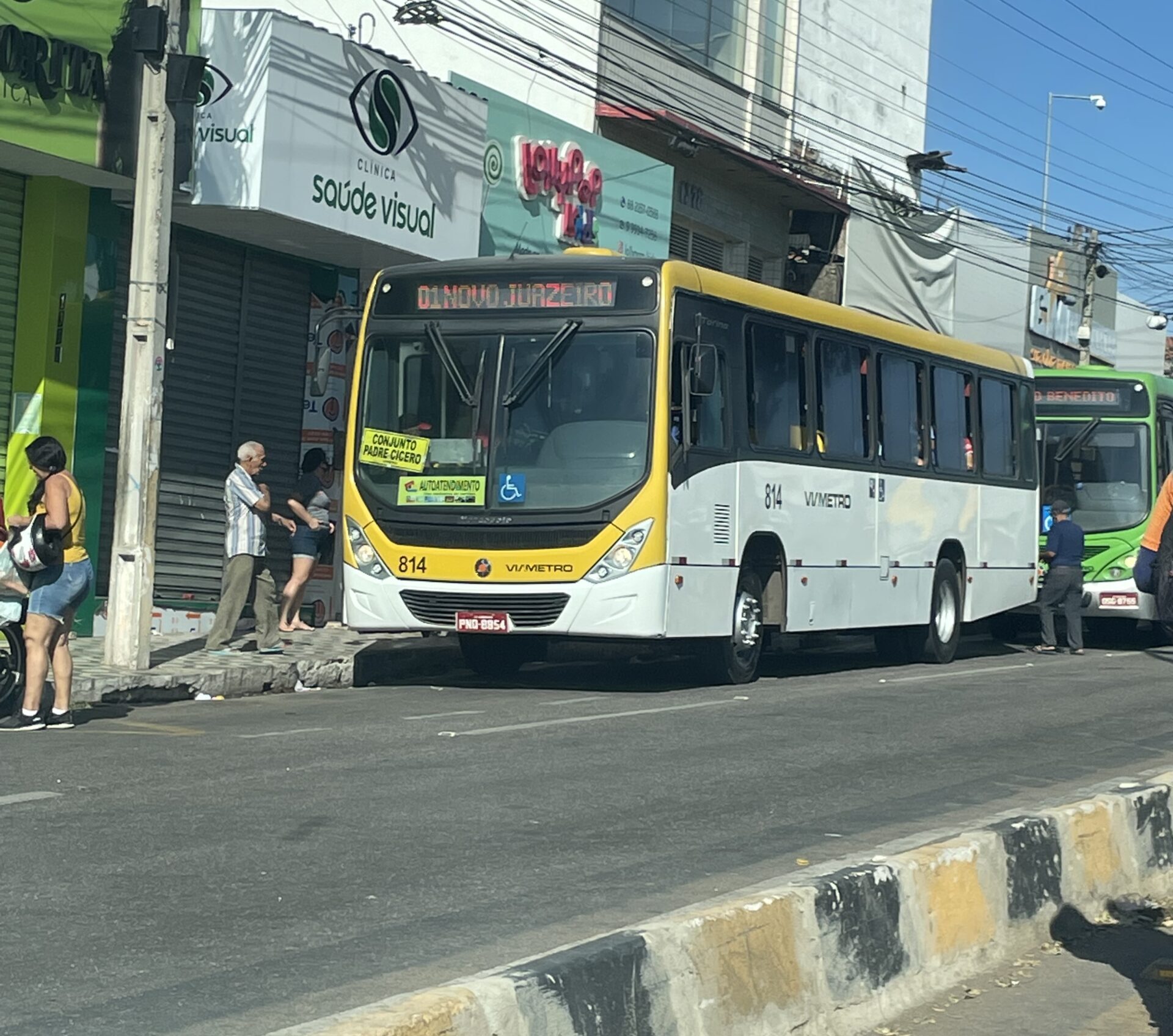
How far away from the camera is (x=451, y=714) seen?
489 inches

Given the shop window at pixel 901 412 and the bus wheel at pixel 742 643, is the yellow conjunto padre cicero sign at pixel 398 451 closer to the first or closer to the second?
the bus wheel at pixel 742 643

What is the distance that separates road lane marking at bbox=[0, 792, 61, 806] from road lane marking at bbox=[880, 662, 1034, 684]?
8932mm

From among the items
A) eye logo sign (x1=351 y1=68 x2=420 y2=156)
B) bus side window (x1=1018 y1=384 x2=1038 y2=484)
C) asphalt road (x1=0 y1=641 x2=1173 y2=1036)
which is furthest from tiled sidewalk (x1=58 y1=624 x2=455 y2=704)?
bus side window (x1=1018 y1=384 x2=1038 y2=484)

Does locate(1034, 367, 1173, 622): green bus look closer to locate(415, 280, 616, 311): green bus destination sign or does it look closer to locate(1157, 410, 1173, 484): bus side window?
locate(1157, 410, 1173, 484): bus side window

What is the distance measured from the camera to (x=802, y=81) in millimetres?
30781

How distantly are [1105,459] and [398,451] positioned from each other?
11932 millimetres

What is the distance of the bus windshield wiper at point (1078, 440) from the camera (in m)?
23.2

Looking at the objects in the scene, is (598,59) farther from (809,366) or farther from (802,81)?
(809,366)

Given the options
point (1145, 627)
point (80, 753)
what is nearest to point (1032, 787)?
point (80, 753)

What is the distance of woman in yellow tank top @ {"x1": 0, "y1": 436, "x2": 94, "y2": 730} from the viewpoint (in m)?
10.8

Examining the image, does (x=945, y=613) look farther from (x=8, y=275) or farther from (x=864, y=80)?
(x=864, y=80)

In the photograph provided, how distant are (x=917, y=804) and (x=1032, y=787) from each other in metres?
1.01

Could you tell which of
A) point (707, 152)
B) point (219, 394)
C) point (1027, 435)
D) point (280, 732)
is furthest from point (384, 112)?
point (707, 152)

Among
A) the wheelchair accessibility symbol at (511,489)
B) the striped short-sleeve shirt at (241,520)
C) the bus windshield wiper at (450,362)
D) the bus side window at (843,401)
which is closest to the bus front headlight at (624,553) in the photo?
the wheelchair accessibility symbol at (511,489)
